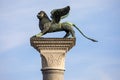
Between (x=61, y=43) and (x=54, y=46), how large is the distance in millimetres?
373

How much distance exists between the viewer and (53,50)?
20594 mm

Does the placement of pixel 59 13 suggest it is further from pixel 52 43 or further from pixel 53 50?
pixel 53 50

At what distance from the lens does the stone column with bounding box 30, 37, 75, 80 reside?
20.5 metres

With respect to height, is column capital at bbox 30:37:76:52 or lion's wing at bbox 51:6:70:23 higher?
lion's wing at bbox 51:6:70:23

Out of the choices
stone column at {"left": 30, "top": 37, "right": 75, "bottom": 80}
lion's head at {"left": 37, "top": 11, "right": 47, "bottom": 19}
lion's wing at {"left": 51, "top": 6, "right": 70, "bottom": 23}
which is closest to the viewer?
stone column at {"left": 30, "top": 37, "right": 75, "bottom": 80}

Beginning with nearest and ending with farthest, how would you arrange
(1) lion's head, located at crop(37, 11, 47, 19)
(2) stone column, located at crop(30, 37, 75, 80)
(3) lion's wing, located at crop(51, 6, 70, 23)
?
(2) stone column, located at crop(30, 37, 75, 80), (3) lion's wing, located at crop(51, 6, 70, 23), (1) lion's head, located at crop(37, 11, 47, 19)

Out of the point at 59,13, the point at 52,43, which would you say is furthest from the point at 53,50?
the point at 59,13

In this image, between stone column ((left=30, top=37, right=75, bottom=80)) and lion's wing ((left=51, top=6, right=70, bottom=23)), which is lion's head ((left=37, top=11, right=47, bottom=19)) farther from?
stone column ((left=30, top=37, right=75, bottom=80))

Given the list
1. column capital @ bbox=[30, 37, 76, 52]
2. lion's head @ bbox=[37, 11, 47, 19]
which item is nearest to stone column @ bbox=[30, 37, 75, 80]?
column capital @ bbox=[30, 37, 76, 52]

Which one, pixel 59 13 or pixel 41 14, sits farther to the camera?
pixel 41 14

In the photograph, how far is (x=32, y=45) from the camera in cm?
2108

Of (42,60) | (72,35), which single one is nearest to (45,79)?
(42,60)

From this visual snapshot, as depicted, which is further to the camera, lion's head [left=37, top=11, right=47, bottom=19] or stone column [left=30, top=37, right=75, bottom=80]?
lion's head [left=37, top=11, right=47, bottom=19]

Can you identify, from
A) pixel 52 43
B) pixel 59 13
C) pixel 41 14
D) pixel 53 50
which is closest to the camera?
pixel 52 43
